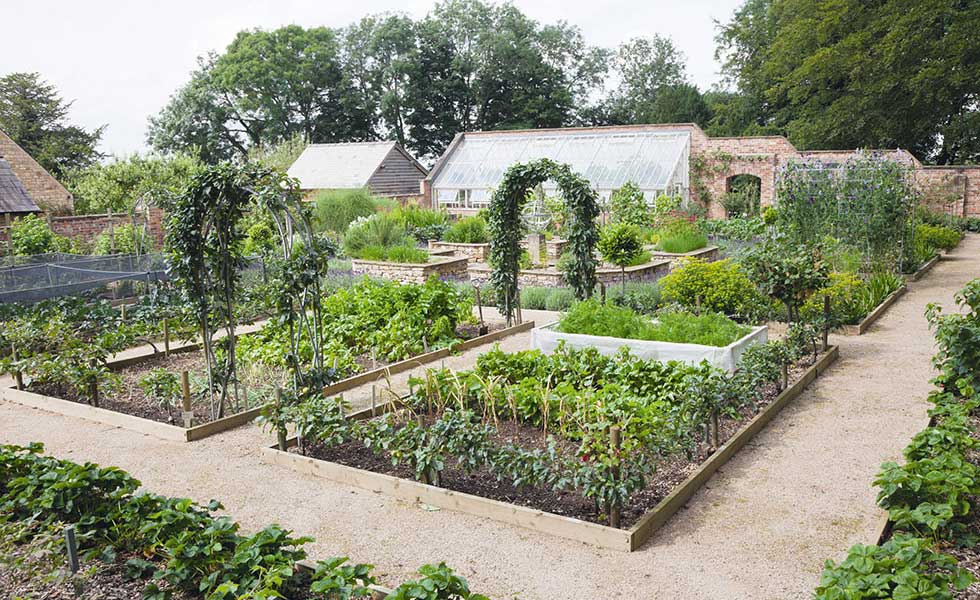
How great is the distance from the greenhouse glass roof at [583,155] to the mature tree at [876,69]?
520 cm

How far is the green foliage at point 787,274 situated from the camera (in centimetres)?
883

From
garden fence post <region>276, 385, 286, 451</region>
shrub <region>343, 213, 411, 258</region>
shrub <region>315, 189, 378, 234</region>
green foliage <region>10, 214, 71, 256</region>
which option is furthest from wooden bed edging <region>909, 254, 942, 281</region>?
green foliage <region>10, 214, 71, 256</region>

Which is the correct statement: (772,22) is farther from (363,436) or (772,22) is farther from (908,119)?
(363,436)

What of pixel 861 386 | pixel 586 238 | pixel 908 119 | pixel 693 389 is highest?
pixel 908 119

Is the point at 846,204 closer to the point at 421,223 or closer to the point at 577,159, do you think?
the point at 421,223

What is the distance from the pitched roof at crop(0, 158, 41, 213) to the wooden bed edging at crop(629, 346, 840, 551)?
15.7 meters

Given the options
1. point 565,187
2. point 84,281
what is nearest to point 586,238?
point 565,187

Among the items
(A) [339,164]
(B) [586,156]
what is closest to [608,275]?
(B) [586,156]

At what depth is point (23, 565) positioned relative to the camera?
13.4ft

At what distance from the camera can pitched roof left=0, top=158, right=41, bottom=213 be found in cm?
1664

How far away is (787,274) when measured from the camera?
8867 mm

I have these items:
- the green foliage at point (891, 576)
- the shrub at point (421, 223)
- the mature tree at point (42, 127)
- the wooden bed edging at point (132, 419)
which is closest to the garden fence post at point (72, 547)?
the wooden bed edging at point (132, 419)

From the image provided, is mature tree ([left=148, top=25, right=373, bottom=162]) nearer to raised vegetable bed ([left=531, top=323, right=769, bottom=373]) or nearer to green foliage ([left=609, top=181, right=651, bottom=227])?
green foliage ([left=609, top=181, right=651, bottom=227])

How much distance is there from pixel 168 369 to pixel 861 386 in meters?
7.39
